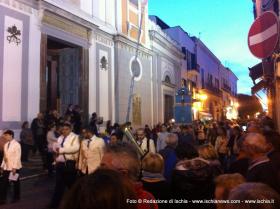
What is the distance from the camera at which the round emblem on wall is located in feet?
75.4

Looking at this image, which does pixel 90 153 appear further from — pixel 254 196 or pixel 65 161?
pixel 254 196

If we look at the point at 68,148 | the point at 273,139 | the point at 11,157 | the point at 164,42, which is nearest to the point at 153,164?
the point at 273,139

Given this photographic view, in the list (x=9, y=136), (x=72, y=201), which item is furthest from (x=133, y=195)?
(x=9, y=136)

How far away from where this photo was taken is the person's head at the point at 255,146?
14.0ft

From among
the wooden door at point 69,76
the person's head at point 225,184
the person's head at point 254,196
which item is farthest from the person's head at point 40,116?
the person's head at point 254,196

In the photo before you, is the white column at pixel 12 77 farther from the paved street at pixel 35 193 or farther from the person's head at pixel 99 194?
the person's head at pixel 99 194

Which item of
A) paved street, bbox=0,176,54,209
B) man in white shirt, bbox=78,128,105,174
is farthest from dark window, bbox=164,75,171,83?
man in white shirt, bbox=78,128,105,174

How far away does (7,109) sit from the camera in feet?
45.5

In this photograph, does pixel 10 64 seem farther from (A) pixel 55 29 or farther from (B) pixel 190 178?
(B) pixel 190 178

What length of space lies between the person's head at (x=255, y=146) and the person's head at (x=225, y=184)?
1178 mm

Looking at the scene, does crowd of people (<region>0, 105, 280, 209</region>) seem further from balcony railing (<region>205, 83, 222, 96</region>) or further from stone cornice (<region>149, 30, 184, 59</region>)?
balcony railing (<region>205, 83, 222, 96</region>)

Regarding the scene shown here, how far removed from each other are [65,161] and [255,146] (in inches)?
195

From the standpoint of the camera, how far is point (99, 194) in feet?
5.73

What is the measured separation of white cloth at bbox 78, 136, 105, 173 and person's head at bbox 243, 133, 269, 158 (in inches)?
178
